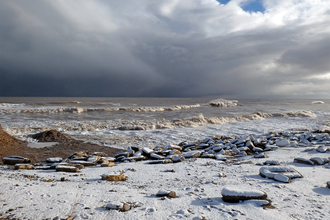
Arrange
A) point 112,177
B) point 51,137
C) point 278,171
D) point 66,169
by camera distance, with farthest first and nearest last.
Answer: point 51,137
point 66,169
point 278,171
point 112,177

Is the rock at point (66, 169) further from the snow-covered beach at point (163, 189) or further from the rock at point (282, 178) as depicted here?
the rock at point (282, 178)

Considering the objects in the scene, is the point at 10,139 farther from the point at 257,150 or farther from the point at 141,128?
the point at 257,150

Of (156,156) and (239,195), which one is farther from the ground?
(239,195)

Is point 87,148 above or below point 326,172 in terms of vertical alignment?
below

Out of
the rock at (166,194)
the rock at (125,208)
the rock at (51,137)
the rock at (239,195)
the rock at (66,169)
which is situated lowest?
the rock at (51,137)

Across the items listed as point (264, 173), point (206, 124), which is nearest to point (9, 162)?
point (264, 173)

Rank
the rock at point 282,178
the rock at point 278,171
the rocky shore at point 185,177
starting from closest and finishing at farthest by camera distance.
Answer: the rocky shore at point 185,177 < the rock at point 282,178 < the rock at point 278,171

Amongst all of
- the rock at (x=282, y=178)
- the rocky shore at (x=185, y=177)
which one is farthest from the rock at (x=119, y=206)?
the rock at (x=282, y=178)

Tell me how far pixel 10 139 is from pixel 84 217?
641cm

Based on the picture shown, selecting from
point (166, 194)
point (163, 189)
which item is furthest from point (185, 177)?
point (166, 194)

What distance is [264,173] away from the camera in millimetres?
3520

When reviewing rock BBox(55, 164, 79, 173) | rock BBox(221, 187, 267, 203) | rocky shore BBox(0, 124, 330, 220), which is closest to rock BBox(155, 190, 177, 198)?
rocky shore BBox(0, 124, 330, 220)

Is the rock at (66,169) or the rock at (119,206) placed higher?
the rock at (119,206)

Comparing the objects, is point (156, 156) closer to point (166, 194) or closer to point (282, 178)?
point (166, 194)
